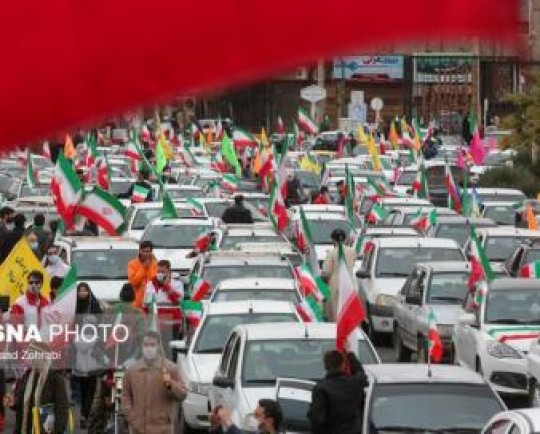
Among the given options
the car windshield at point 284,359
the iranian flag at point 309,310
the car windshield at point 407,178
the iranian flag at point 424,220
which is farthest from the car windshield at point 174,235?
the car windshield at point 407,178

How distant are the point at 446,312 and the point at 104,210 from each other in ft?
24.5

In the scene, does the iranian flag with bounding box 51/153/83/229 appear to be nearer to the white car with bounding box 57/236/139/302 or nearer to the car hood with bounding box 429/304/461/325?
the white car with bounding box 57/236/139/302

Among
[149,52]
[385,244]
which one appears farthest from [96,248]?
[149,52]

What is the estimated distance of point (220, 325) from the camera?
18219 mm

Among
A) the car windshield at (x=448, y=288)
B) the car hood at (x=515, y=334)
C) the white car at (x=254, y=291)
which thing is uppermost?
the white car at (x=254, y=291)

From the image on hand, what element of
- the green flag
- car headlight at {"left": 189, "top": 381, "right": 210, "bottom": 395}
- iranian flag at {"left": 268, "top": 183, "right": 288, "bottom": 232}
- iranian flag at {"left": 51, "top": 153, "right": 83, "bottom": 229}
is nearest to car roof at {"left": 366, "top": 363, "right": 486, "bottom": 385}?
car headlight at {"left": 189, "top": 381, "right": 210, "bottom": 395}

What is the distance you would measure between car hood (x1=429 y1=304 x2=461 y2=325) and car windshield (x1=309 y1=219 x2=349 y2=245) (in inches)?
Result: 356

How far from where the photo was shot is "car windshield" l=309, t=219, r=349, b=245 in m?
32.0

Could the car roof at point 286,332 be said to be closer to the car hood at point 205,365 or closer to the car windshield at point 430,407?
the car hood at point 205,365

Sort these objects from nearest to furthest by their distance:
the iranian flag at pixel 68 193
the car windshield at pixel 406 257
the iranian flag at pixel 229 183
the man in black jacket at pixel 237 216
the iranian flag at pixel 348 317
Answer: the iranian flag at pixel 348 317 < the car windshield at pixel 406 257 < the iranian flag at pixel 68 193 < the man in black jacket at pixel 237 216 < the iranian flag at pixel 229 183

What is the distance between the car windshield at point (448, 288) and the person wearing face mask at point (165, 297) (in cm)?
322

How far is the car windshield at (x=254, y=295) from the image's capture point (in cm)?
2108

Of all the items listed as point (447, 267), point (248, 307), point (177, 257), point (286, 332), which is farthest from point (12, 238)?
point (286, 332)

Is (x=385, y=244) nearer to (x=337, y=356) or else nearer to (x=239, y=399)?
(x=239, y=399)
